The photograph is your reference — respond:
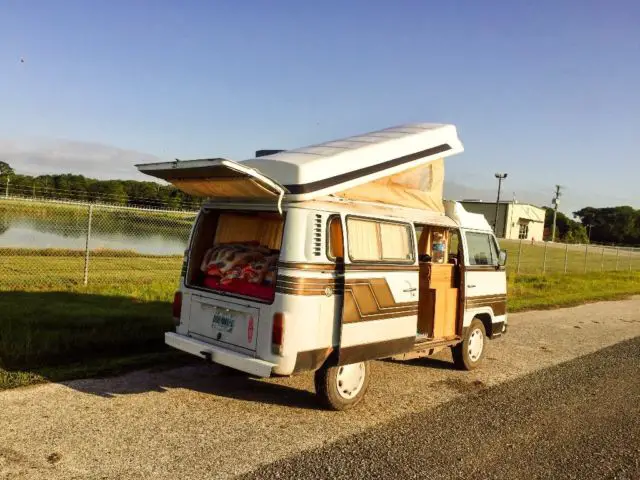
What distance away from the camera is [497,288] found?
884 cm

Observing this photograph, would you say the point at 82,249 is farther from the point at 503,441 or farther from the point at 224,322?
the point at 503,441

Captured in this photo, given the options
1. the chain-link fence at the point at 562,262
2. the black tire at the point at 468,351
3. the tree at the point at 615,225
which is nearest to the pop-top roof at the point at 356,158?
the black tire at the point at 468,351

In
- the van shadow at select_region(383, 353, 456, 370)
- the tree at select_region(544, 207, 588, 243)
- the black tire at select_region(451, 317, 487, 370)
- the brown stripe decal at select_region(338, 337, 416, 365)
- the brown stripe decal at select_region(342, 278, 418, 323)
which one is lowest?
the van shadow at select_region(383, 353, 456, 370)

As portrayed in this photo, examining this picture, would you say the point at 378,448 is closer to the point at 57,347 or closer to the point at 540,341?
the point at 57,347

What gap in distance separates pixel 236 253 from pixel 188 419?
1906mm

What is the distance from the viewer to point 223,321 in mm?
5965

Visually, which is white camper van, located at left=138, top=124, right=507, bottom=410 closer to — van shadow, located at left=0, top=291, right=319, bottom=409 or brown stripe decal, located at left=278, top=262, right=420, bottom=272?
brown stripe decal, located at left=278, top=262, right=420, bottom=272

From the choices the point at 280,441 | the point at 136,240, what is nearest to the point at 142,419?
the point at 280,441

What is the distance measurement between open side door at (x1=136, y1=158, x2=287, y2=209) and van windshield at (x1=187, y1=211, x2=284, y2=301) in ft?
1.63

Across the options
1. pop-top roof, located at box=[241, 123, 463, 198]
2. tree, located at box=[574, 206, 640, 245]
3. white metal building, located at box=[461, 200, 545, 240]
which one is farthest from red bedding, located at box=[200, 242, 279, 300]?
tree, located at box=[574, 206, 640, 245]

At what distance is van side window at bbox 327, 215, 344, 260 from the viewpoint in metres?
5.78

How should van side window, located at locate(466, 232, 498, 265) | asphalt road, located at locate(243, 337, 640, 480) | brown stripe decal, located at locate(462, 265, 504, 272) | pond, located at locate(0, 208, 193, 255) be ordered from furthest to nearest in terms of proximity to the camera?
pond, located at locate(0, 208, 193, 255) → van side window, located at locate(466, 232, 498, 265) → brown stripe decal, located at locate(462, 265, 504, 272) → asphalt road, located at locate(243, 337, 640, 480)

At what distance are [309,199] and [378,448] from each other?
2.41 meters

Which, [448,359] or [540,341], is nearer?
[448,359]
